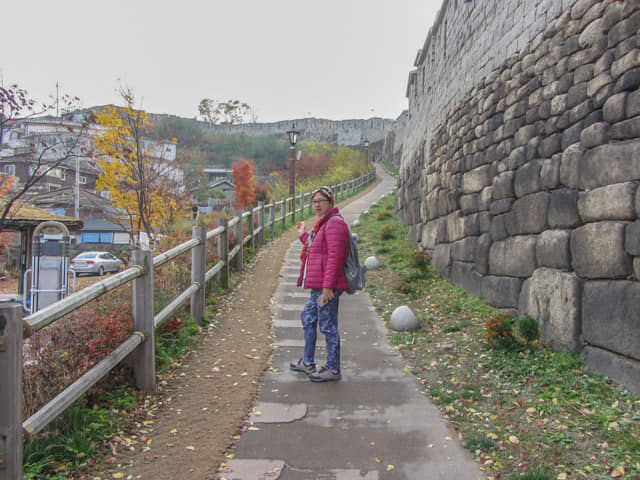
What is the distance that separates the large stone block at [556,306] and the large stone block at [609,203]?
0.53 metres

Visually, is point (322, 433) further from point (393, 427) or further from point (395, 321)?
point (395, 321)

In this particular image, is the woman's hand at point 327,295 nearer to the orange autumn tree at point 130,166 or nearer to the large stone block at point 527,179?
the large stone block at point 527,179

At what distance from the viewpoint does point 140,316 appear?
363cm

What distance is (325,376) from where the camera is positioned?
3.94 meters

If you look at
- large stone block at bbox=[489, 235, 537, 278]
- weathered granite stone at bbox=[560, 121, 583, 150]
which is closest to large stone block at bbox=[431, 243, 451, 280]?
large stone block at bbox=[489, 235, 537, 278]

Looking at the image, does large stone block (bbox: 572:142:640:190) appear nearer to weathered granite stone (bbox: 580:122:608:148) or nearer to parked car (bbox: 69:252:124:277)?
weathered granite stone (bbox: 580:122:608:148)

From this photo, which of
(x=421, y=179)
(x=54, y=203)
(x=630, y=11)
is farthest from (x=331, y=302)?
(x=54, y=203)

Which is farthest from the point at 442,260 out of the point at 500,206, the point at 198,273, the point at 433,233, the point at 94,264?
the point at 94,264

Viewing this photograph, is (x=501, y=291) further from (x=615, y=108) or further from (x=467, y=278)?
(x=615, y=108)

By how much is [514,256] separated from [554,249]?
0.79 metres

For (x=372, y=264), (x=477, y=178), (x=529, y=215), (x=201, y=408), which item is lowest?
(x=201, y=408)

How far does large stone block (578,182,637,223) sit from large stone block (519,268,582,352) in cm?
53

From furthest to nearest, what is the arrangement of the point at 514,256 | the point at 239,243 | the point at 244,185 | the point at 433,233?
the point at 244,185 → the point at 239,243 → the point at 433,233 → the point at 514,256

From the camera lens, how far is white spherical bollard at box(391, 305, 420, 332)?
533 centimetres
